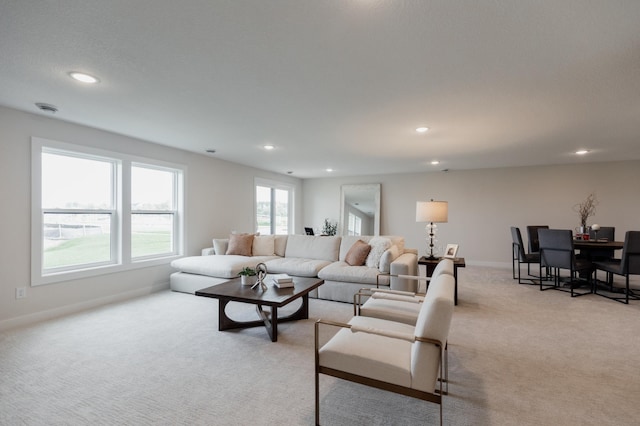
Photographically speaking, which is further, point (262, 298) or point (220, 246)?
point (220, 246)

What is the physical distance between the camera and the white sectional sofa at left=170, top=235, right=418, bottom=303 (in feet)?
13.6

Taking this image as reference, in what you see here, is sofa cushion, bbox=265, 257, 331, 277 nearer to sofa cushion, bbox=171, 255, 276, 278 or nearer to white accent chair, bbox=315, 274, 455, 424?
sofa cushion, bbox=171, 255, 276, 278

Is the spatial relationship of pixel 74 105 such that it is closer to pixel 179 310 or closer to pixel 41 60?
pixel 41 60

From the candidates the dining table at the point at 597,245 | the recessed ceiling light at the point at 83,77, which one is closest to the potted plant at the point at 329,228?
the dining table at the point at 597,245

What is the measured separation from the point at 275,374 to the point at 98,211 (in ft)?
11.4

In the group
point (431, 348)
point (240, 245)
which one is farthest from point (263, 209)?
point (431, 348)

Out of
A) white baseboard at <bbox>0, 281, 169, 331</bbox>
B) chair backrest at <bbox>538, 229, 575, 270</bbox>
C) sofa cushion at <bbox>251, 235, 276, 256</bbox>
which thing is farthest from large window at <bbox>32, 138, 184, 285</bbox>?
chair backrest at <bbox>538, 229, 575, 270</bbox>

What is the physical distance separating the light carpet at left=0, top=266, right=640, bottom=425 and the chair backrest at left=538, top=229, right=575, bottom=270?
981 mm

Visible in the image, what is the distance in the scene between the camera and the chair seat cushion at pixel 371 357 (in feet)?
5.35

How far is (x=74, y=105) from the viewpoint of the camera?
3.14m

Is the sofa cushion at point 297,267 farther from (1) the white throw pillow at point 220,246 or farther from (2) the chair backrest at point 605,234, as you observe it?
(2) the chair backrest at point 605,234

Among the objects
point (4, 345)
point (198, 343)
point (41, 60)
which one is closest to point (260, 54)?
point (41, 60)

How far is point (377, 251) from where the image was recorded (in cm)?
457

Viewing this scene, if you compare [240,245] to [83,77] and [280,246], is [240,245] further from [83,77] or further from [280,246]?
[83,77]
